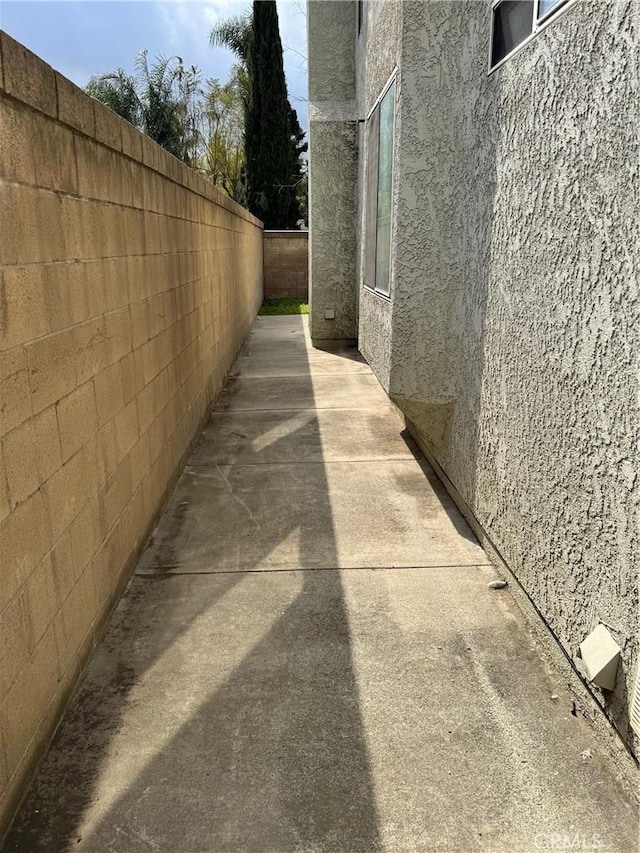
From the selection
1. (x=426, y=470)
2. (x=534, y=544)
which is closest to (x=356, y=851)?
(x=534, y=544)

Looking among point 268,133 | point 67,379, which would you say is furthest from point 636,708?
point 268,133

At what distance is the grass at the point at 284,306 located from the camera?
17.9 m

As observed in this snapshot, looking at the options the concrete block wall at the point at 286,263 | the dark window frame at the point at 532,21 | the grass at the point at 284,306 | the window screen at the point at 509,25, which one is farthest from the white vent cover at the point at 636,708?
the concrete block wall at the point at 286,263

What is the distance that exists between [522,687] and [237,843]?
136 cm

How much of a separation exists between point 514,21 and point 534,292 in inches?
60.2

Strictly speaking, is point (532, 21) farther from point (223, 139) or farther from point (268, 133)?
point (223, 139)

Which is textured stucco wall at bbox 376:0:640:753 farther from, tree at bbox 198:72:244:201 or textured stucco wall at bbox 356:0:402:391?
tree at bbox 198:72:244:201

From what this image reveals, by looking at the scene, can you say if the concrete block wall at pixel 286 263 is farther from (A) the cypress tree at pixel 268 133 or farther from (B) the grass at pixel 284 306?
(A) the cypress tree at pixel 268 133

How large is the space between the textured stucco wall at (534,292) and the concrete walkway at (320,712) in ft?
1.02

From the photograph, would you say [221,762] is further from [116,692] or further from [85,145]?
[85,145]

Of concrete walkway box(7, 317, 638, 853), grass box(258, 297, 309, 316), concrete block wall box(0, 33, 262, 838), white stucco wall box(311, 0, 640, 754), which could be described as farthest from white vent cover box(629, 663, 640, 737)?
grass box(258, 297, 309, 316)

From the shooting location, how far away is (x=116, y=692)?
2.84 m

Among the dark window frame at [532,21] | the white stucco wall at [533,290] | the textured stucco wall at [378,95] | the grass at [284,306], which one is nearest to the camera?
the white stucco wall at [533,290]

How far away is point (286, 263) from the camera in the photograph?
2075cm
